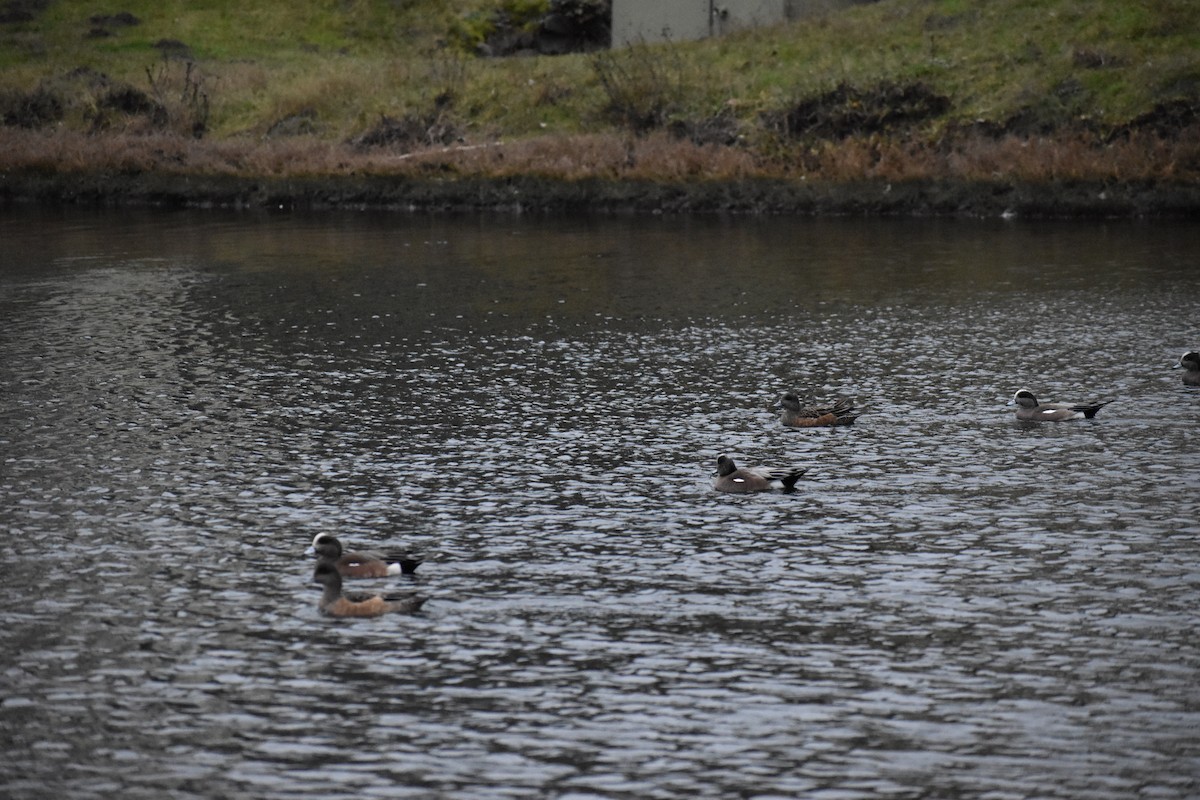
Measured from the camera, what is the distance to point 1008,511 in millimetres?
22703

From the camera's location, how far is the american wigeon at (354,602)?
18.5m

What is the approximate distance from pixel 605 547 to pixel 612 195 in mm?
48148

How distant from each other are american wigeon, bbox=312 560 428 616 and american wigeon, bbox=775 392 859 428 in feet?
36.5

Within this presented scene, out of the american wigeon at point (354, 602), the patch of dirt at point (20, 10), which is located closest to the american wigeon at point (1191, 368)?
the american wigeon at point (354, 602)

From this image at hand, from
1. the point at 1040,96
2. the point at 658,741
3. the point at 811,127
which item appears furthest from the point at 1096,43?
the point at 658,741

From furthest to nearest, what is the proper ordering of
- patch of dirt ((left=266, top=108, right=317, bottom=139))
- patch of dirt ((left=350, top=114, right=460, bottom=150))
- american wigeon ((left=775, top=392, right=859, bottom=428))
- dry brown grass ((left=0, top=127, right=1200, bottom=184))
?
patch of dirt ((left=266, top=108, right=317, bottom=139)) < patch of dirt ((left=350, top=114, right=460, bottom=150)) < dry brown grass ((left=0, top=127, right=1200, bottom=184)) < american wigeon ((left=775, top=392, right=859, bottom=428))

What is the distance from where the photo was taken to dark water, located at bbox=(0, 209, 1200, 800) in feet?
48.4

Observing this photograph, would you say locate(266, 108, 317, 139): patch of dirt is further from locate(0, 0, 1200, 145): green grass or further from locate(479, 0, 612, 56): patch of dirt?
locate(479, 0, 612, 56): patch of dirt

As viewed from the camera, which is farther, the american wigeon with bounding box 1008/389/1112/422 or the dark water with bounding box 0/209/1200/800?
the american wigeon with bounding box 1008/389/1112/422

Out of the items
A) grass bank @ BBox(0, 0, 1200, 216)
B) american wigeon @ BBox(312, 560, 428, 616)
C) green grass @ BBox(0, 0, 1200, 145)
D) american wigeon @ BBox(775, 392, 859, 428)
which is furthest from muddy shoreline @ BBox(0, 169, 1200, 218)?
american wigeon @ BBox(312, 560, 428, 616)

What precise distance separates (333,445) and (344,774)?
13.7 metres

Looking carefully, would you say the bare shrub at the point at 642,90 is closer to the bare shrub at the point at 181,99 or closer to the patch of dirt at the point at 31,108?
the bare shrub at the point at 181,99

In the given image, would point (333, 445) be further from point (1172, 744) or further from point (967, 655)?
point (1172, 744)

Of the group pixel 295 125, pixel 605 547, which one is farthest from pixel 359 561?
pixel 295 125
